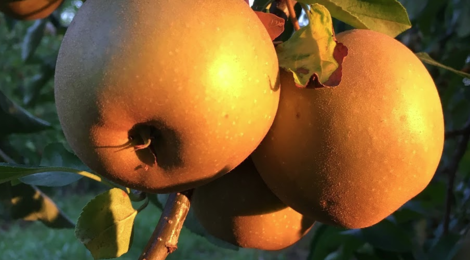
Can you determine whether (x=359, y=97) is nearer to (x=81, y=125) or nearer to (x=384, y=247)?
(x=81, y=125)

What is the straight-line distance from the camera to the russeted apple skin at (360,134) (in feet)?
2.33

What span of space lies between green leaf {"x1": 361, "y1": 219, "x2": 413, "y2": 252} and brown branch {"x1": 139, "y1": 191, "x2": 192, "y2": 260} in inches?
26.6

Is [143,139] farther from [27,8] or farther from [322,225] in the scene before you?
[322,225]

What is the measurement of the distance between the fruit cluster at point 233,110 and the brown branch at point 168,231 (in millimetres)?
143

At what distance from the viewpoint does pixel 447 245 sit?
51.5 inches

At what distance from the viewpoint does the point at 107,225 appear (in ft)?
2.80

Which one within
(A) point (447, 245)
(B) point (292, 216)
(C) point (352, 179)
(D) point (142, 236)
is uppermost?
(C) point (352, 179)

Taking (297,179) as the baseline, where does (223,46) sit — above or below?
above

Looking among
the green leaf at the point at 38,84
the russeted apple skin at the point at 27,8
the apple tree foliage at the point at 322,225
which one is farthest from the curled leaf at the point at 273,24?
the green leaf at the point at 38,84

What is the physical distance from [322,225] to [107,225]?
2.74 ft

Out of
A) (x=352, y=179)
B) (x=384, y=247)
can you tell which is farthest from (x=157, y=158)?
(x=384, y=247)

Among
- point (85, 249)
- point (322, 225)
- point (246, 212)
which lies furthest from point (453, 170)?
point (85, 249)

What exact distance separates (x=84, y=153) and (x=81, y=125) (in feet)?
0.17

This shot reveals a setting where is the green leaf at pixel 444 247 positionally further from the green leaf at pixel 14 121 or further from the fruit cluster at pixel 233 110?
the green leaf at pixel 14 121
